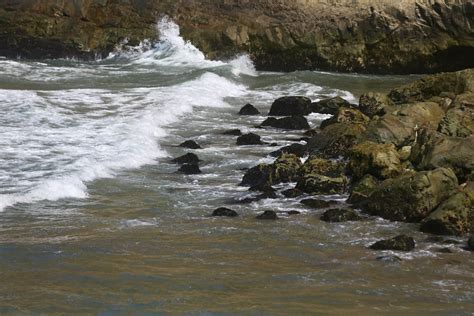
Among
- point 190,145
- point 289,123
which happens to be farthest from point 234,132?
point 190,145

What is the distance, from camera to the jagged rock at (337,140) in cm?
1315

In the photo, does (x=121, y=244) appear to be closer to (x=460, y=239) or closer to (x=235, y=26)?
Answer: (x=460, y=239)

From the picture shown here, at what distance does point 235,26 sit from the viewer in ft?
82.7

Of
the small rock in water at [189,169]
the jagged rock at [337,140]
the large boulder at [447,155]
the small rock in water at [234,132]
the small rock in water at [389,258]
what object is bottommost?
the small rock in water at [234,132]

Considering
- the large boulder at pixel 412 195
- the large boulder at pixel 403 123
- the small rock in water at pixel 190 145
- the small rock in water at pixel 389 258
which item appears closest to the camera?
the small rock in water at pixel 389 258

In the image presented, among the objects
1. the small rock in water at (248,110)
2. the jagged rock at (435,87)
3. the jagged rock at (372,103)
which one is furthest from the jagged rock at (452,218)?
the small rock in water at (248,110)

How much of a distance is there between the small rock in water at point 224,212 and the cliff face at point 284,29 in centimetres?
1573

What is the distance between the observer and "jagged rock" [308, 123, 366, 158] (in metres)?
13.1

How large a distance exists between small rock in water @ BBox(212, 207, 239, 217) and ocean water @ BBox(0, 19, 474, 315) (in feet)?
0.39

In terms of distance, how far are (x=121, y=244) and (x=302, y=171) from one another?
3978 mm

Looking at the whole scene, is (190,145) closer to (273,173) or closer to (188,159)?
(188,159)

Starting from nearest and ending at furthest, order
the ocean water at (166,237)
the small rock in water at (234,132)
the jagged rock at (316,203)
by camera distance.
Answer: the ocean water at (166,237) → the jagged rock at (316,203) → the small rock in water at (234,132)

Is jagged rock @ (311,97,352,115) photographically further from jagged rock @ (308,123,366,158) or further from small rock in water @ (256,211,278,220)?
small rock in water @ (256,211,278,220)

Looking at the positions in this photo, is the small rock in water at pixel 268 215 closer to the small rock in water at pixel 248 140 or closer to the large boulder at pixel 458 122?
the large boulder at pixel 458 122
